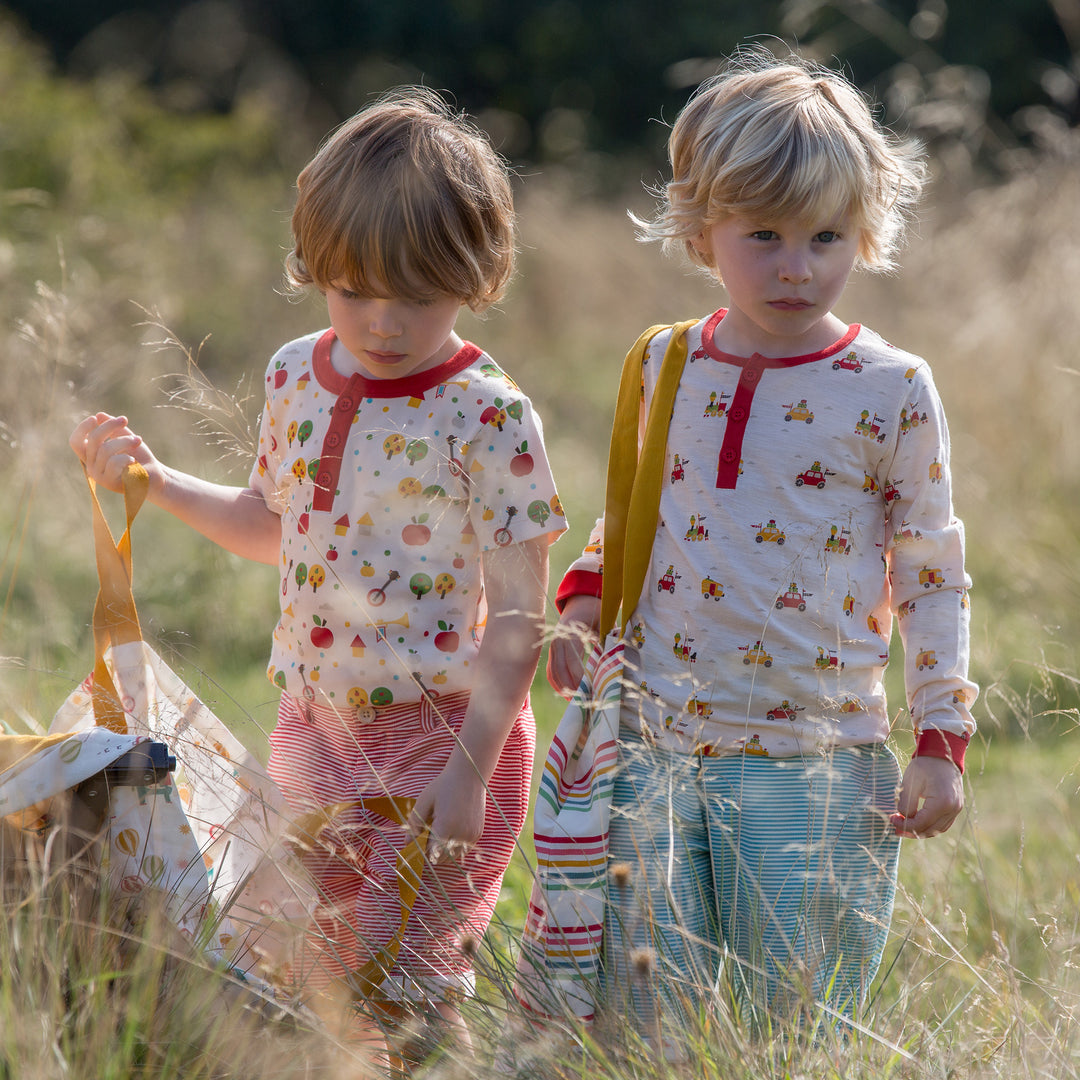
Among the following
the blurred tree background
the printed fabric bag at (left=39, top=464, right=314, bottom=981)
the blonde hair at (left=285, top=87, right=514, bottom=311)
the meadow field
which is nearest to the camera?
the meadow field

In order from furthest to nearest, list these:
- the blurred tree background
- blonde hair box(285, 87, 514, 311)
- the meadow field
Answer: the blurred tree background < blonde hair box(285, 87, 514, 311) < the meadow field

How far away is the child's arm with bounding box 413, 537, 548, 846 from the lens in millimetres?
1797

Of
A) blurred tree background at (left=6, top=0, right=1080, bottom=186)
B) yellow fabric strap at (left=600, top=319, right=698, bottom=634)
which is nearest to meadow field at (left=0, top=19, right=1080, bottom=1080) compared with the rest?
yellow fabric strap at (left=600, top=319, right=698, bottom=634)

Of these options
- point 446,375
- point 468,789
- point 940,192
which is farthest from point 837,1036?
point 940,192

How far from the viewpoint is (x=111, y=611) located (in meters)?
1.86

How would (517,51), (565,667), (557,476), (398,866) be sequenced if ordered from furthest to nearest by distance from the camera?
1. (517,51)
2. (557,476)
3. (565,667)
4. (398,866)

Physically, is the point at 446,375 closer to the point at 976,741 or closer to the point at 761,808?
the point at 761,808

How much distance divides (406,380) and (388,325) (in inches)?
4.9

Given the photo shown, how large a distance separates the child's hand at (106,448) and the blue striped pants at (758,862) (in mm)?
883

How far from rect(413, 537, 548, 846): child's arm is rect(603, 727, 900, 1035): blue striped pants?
0.62 feet

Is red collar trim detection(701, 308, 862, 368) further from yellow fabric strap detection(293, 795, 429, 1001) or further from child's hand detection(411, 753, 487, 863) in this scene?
yellow fabric strap detection(293, 795, 429, 1001)

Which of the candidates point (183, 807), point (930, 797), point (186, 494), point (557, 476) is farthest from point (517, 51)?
point (930, 797)

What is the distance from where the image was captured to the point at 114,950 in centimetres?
162

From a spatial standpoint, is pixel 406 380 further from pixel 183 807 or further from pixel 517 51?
pixel 517 51
